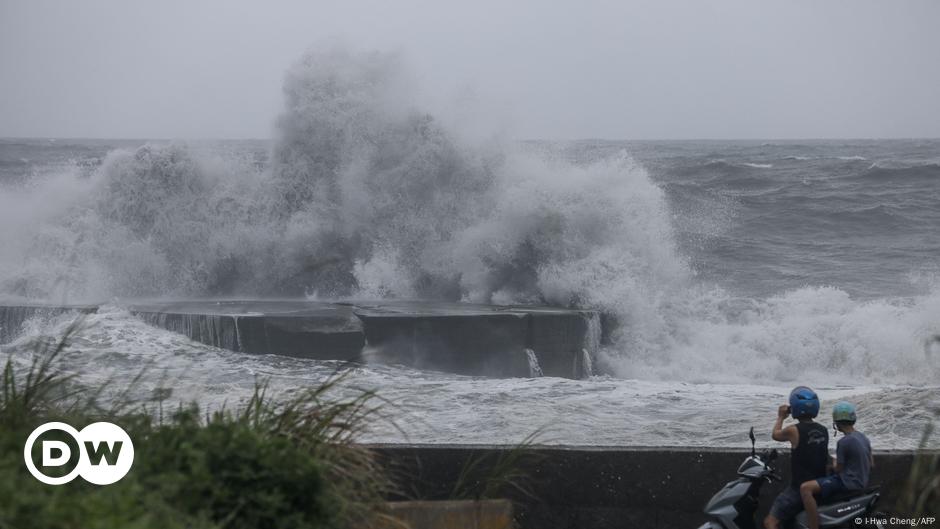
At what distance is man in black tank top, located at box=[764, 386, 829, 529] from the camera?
481 centimetres

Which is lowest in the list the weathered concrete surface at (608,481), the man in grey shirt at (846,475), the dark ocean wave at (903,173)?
the weathered concrete surface at (608,481)

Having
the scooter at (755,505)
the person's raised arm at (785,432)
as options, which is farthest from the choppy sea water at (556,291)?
the scooter at (755,505)

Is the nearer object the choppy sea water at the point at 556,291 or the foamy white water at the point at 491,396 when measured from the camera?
the foamy white water at the point at 491,396

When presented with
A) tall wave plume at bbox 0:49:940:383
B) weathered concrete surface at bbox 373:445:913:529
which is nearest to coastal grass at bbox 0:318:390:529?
weathered concrete surface at bbox 373:445:913:529

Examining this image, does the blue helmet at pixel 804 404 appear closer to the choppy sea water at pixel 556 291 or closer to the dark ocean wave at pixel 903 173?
Result: the choppy sea water at pixel 556 291

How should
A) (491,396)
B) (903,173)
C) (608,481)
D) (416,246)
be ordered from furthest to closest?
1. (903,173)
2. (416,246)
3. (491,396)
4. (608,481)

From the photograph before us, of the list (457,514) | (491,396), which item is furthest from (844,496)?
(491,396)

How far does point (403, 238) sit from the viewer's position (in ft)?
53.5

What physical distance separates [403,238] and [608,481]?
11385 mm

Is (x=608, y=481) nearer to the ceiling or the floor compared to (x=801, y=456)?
nearer to the floor

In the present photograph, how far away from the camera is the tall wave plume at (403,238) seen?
14.5m

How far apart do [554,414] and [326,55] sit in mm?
11043

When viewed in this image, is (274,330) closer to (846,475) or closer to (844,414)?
(844,414)

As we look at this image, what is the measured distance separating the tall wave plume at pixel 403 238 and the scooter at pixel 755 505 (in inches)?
345
